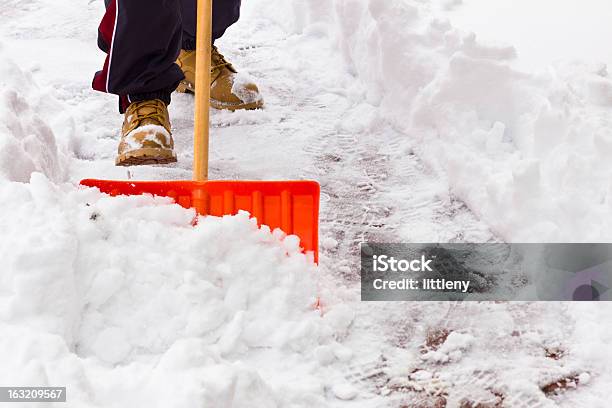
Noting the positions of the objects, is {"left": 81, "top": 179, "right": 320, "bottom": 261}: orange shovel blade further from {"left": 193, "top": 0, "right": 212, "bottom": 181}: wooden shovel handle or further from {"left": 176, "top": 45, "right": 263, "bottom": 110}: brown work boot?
{"left": 176, "top": 45, "right": 263, "bottom": 110}: brown work boot

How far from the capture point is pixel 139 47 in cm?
216

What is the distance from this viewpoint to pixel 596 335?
1589mm

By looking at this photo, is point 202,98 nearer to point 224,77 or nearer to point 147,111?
point 147,111

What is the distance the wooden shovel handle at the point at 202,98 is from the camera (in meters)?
1.82

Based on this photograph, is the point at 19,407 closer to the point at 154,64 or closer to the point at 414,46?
the point at 154,64

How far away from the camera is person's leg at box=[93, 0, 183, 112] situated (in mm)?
2113

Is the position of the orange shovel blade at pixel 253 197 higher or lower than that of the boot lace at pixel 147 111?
lower

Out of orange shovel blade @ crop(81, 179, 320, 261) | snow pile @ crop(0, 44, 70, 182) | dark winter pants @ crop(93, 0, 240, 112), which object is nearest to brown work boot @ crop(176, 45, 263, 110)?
dark winter pants @ crop(93, 0, 240, 112)

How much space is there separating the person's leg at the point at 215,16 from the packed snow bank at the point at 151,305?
1.05 meters

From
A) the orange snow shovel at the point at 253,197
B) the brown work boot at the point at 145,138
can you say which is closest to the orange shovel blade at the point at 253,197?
the orange snow shovel at the point at 253,197

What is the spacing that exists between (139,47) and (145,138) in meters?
0.28

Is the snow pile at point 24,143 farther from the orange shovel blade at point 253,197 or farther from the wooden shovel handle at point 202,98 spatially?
the wooden shovel handle at point 202,98

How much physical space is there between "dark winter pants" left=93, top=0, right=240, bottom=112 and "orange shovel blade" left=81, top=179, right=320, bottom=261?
594 millimetres

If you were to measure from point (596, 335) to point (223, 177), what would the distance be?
117 cm
